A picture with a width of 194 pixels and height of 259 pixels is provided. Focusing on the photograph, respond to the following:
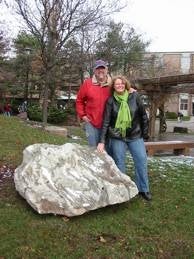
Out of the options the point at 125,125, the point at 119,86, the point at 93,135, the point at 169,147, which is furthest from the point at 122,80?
the point at 169,147

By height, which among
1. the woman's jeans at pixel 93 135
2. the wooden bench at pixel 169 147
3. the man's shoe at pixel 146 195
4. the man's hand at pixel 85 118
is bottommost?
the wooden bench at pixel 169 147

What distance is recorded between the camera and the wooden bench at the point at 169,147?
15.0 meters

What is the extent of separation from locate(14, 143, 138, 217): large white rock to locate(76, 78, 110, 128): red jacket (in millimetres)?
431

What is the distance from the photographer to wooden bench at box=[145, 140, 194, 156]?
1504 cm

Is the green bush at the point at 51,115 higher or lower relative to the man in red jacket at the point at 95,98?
lower

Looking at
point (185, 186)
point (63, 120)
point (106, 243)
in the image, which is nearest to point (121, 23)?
point (63, 120)

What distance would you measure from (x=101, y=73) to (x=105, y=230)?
2.05 m

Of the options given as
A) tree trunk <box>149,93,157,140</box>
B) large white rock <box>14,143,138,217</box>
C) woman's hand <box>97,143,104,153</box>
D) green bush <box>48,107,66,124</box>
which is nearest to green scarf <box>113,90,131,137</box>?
woman's hand <box>97,143,104,153</box>

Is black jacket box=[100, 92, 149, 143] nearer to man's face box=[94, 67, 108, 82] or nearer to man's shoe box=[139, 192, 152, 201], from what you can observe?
man's face box=[94, 67, 108, 82]

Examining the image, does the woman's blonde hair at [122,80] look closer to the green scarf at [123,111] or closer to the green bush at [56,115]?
the green scarf at [123,111]

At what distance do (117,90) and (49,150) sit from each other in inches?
46.0

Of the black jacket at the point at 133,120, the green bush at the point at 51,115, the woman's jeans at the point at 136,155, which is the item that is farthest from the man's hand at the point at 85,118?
the green bush at the point at 51,115

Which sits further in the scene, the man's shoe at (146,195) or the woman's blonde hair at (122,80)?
the man's shoe at (146,195)

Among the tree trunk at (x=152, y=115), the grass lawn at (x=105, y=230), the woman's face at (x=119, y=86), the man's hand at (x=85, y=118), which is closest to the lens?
the grass lawn at (x=105, y=230)
